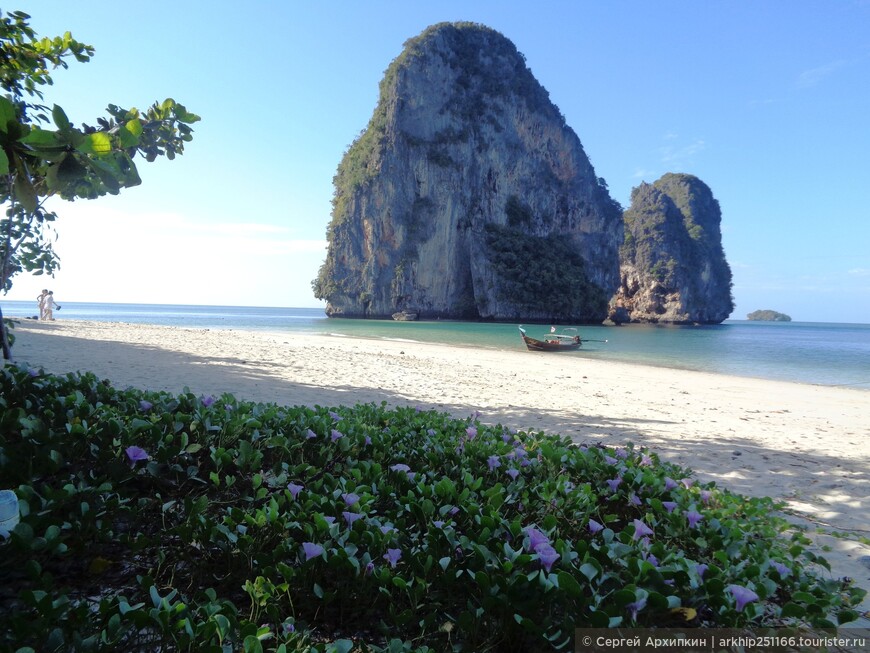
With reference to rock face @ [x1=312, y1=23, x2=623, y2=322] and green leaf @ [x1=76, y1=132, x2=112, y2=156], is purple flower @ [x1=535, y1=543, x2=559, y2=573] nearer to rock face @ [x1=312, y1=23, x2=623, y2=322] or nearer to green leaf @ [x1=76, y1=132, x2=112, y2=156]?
green leaf @ [x1=76, y1=132, x2=112, y2=156]

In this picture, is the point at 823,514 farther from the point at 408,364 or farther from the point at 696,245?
the point at 696,245

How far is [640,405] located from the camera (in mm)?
8680

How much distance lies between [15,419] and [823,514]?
5.41 meters

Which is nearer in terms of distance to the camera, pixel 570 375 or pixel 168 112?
pixel 168 112

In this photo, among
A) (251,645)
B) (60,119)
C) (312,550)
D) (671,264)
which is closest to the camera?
(251,645)

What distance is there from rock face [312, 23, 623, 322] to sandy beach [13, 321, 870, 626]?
2131 inches

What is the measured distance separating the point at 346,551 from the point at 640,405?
8308 millimetres

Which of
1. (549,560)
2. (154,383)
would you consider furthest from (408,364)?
(549,560)

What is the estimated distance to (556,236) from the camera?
253ft

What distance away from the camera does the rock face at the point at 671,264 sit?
299 ft

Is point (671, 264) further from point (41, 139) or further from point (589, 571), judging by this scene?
point (41, 139)

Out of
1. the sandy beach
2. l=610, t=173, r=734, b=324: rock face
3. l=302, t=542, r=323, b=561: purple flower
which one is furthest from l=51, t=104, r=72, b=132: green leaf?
l=610, t=173, r=734, b=324: rock face

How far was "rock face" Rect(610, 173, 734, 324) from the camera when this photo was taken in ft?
299

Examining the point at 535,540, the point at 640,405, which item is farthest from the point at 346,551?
the point at 640,405
